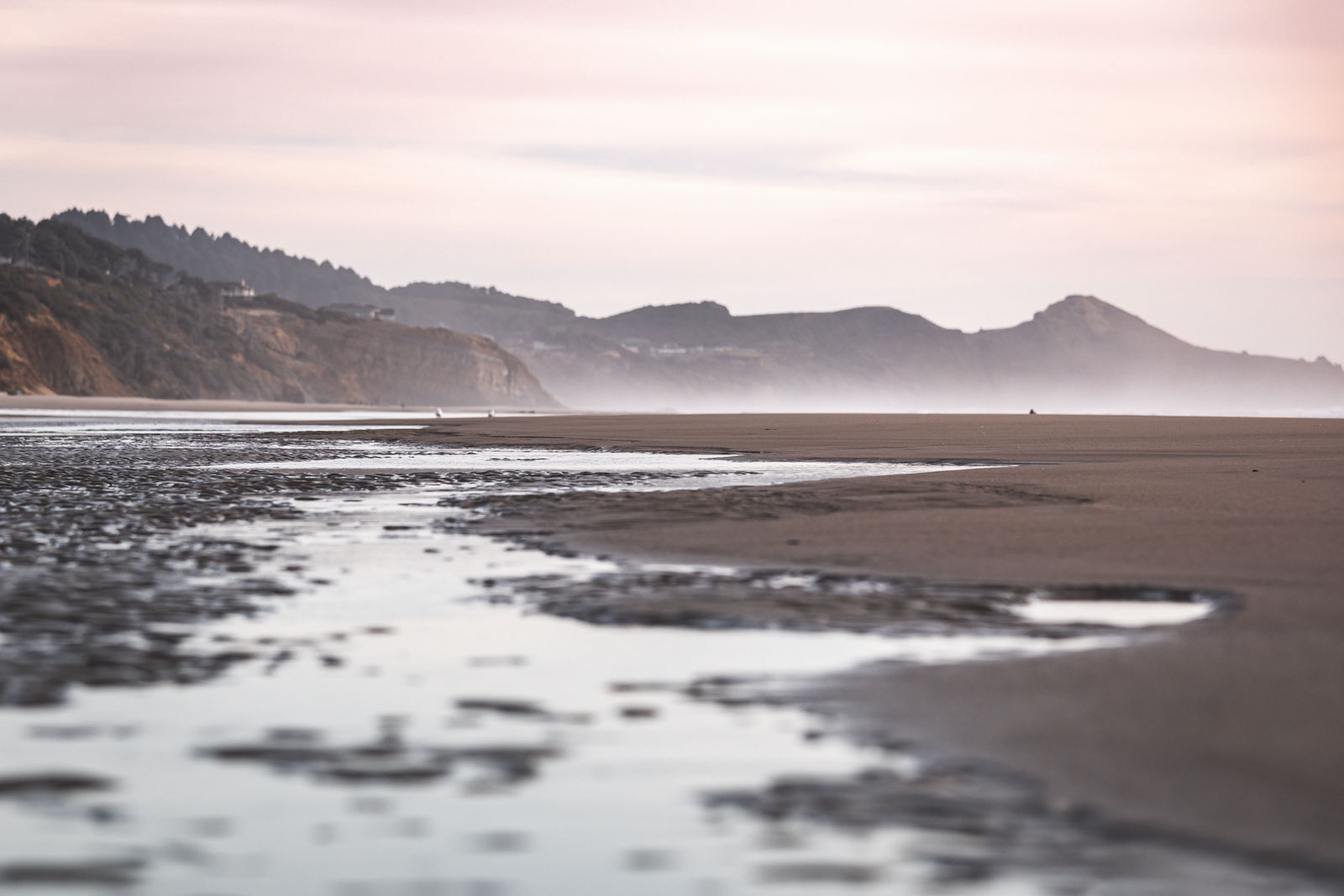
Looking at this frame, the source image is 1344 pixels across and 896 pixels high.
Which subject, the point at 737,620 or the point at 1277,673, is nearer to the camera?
the point at 1277,673

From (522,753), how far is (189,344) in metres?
128

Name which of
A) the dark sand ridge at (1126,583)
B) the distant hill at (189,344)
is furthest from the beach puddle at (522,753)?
the distant hill at (189,344)

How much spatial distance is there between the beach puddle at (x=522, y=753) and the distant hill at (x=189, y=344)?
94.0 meters

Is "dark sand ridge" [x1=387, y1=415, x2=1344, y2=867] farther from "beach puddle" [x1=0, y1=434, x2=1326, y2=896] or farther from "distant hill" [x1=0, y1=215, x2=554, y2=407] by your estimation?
"distant hill" [x1=0, y1=215, x2=554, y2=407]

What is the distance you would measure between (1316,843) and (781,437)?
32.8 meters

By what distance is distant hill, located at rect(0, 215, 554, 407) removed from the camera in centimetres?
10019

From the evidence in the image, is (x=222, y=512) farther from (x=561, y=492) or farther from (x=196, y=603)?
(x=196, y=603)

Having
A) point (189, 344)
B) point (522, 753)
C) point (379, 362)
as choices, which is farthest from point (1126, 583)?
point (379, 362)

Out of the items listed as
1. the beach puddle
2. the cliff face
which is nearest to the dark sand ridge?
the beach puddle

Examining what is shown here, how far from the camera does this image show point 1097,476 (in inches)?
712

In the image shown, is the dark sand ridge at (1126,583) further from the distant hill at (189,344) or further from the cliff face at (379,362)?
the cliff face at (379,362)

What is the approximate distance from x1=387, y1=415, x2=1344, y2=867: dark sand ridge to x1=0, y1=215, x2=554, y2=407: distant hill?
3523 inches

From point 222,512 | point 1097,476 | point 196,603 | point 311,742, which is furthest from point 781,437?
point 311,742

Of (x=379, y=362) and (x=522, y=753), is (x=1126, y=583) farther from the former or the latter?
(x=379, y=362)
